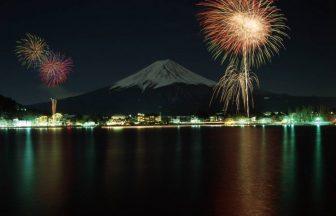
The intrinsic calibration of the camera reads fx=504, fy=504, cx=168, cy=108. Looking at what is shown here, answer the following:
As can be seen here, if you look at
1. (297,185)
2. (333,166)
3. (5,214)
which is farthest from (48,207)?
(333,166)

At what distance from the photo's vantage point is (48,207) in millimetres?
15820

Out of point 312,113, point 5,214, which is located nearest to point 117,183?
point 5,214

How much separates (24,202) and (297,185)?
10.4 meters

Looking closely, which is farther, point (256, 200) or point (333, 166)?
point (333, 166)

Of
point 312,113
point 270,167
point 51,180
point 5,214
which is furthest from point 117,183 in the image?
point 312,113

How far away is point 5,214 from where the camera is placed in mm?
14969

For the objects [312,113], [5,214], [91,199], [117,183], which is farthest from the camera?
[312,113]

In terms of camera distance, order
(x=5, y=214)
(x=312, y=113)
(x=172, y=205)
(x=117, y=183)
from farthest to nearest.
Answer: (x=312, y=113) < (x=117, y=183) < (x=172, y=205) < (x=5, y=214)

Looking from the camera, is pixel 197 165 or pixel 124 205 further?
pixel 197 165

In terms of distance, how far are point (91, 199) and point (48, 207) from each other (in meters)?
1.70

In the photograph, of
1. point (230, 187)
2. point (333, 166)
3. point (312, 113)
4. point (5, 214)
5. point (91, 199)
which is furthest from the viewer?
point (312, 113)

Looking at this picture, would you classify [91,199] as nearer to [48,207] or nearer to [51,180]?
[48,207]

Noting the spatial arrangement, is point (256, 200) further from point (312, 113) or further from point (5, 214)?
point (312, 113)

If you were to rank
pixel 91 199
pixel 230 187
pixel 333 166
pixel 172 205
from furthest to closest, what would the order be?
pixel 333 166, pixel 230 187, pixel 91 199, pixel 172 205
